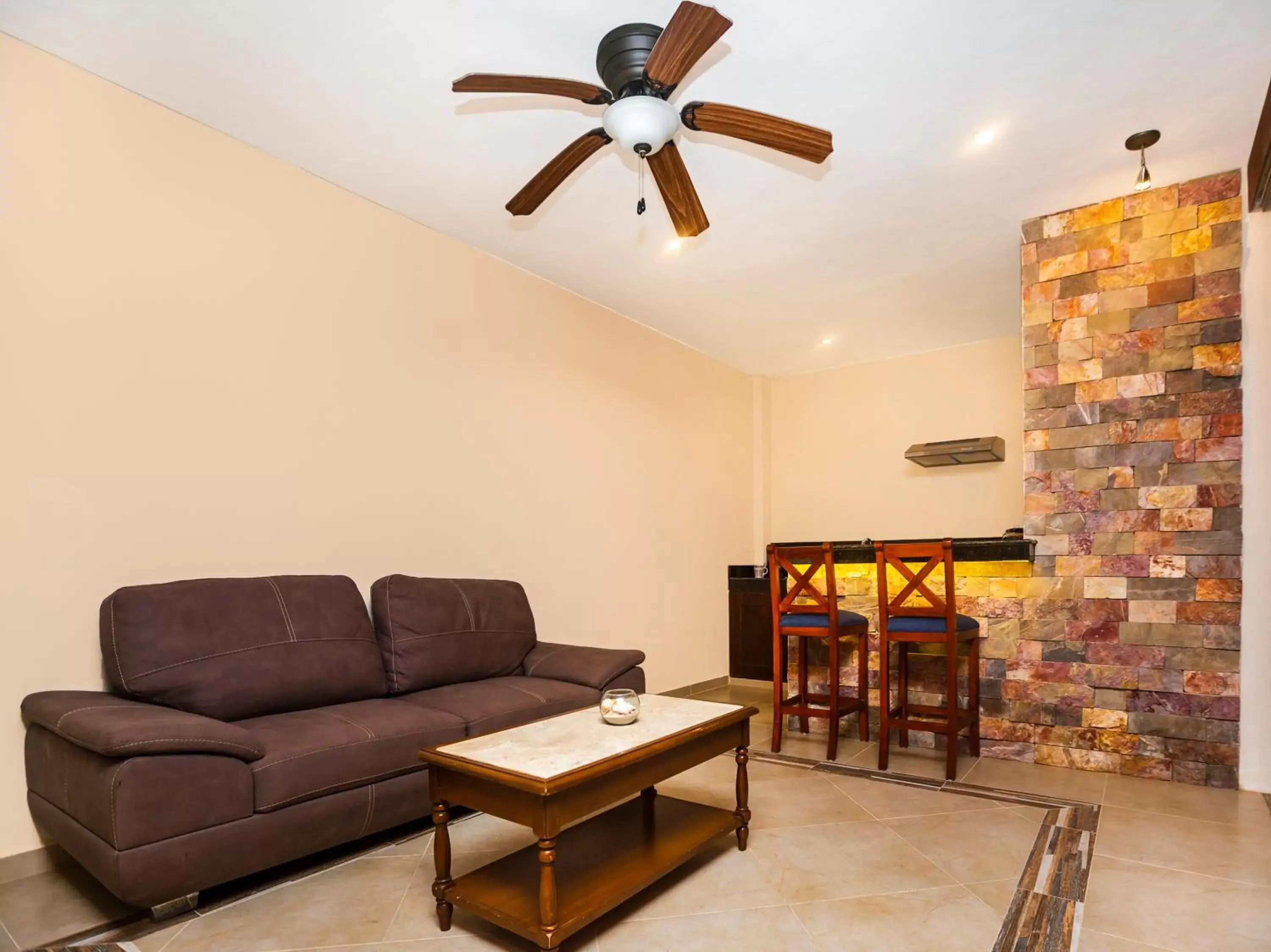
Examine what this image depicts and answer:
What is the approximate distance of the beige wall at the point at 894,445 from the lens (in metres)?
5.87

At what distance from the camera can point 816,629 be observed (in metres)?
3.84

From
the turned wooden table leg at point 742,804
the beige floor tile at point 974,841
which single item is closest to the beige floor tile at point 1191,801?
the beige floor tile at point 974,841

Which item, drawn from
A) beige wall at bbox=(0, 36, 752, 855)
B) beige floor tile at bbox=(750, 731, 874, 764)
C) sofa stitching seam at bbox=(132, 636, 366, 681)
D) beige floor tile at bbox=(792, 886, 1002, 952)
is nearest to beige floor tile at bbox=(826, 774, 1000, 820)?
beige floor tile at bbox=(750, 731, 874, 764)

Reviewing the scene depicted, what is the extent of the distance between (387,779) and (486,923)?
65 cm

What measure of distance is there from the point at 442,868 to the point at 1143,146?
4008mm

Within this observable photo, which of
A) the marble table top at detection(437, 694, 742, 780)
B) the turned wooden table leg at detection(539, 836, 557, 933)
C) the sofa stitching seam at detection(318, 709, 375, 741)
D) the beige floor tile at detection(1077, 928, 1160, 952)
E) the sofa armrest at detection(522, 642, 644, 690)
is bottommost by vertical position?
the beige floor tile at detection(1077, 928, 1160, 952)

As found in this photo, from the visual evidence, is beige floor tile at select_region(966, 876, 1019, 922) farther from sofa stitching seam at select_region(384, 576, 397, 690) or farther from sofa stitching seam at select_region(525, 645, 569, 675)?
sofa stitching seam at select_region(384, 576, 397, 690)

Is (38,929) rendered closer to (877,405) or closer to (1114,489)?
(1114,489)

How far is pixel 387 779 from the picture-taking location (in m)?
2.55

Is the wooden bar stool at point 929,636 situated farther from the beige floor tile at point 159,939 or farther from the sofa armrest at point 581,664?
the beige floor tile at point 159,939

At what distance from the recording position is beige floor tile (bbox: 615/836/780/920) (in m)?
2.19

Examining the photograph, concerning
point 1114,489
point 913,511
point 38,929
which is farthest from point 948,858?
point 913,511

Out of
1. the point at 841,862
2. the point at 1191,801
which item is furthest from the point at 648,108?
the point at 1191,801

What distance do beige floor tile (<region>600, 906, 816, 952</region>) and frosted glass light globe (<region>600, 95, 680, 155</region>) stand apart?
8.04 feet
